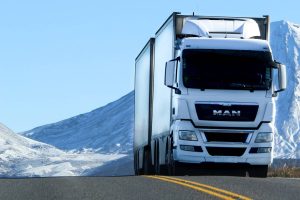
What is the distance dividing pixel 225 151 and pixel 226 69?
1890 millimetres

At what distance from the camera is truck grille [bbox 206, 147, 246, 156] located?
2284 cm

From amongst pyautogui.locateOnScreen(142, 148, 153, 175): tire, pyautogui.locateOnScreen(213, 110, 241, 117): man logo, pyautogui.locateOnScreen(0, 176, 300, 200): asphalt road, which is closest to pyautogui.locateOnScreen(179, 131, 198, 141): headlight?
pyautogui.locateOnScreen(213, 110, 241, 117): man logo

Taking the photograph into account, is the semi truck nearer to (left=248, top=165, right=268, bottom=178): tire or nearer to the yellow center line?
(left=248, top=165, right=268, bottom=178): tire

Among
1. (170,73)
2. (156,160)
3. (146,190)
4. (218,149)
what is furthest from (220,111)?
(146,190)

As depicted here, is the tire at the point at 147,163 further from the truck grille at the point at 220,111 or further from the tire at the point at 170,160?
the truck grille at the point at 220,111

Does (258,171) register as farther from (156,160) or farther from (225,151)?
(156,160)

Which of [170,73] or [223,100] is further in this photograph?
[170,73]

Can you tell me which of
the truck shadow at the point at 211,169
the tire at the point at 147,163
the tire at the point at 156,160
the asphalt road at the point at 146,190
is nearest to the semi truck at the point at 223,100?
the truck shadow at the point at 211,169

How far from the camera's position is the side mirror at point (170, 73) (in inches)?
901

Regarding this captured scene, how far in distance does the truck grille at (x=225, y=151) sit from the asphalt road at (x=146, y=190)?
332 centimetres

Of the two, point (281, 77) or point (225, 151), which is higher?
point (281, 77)

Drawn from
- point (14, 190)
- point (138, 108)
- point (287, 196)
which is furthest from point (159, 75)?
point (287, 196)

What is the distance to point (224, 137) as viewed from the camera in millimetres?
22844

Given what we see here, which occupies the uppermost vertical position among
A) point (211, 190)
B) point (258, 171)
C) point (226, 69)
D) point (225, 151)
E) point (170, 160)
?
point (226, 69)
